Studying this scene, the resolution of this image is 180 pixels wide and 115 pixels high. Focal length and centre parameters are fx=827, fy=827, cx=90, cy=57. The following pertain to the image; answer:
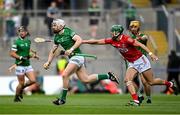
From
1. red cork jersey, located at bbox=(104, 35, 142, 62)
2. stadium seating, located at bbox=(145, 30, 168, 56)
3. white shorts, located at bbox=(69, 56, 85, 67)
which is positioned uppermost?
red cork jersey, located at bbox=(104, 35, 142, 62)

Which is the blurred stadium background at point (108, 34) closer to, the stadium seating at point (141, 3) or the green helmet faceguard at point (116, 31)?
the stadium seating at point (141, 3)

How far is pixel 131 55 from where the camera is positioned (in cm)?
2453

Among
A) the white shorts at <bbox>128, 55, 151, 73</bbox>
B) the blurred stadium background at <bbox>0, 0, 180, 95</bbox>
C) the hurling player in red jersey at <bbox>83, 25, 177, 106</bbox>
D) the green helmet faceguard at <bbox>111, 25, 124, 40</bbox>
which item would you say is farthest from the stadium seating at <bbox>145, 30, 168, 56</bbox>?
the green helmet faceguard at <bbox>111, 25, 124, 40</bbox>

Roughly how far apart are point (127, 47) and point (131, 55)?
0.46 meters

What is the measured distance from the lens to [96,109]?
22.3 meters

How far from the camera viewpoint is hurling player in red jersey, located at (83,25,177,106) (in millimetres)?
23828

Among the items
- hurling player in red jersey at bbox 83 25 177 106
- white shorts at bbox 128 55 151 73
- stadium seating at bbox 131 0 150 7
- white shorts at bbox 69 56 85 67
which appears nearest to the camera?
hurling player in red jersey at bbox 83 25 177 106

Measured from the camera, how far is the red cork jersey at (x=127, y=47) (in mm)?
23922

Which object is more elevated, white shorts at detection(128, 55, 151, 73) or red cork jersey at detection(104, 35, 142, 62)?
red cork jersey at detection(104, 35, 142, 62)

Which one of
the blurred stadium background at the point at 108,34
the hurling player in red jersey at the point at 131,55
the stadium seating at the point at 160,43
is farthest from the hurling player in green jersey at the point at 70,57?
the stadium seating at the point at 160,43

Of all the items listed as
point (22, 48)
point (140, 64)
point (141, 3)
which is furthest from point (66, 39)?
point (141, 3)

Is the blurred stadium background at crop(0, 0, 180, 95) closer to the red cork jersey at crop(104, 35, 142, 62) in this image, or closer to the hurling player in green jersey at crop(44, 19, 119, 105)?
the red cork jersey at crop(104, 35, 142, 62)

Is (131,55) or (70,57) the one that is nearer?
(70,57)

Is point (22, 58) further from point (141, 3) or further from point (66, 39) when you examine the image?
point (141, 3)
